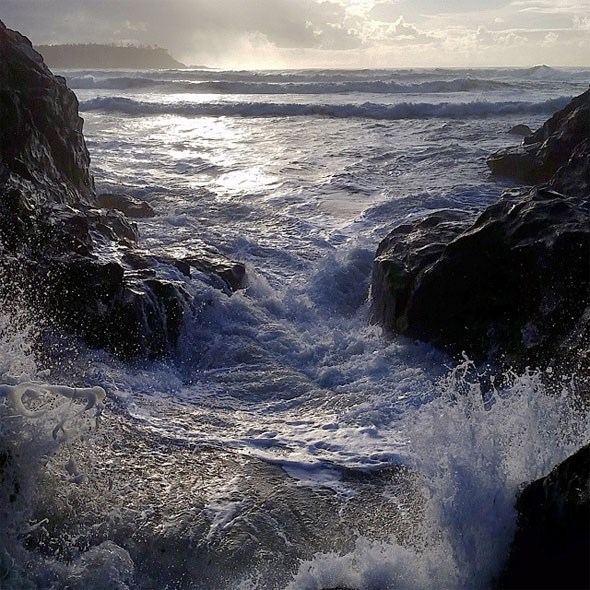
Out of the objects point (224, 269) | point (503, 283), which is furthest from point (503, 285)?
point (224, 269)

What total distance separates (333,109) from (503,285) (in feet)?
67.0

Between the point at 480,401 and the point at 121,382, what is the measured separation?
3.07m

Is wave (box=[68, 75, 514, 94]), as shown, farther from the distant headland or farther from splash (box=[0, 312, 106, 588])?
the distant headland

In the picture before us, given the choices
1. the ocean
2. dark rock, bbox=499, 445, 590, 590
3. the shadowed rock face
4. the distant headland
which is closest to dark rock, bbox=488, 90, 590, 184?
the ocean

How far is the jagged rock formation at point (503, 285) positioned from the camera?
5.68 m

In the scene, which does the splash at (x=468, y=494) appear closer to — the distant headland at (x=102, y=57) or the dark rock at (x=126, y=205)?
the dark rock at (x=126, y=205)

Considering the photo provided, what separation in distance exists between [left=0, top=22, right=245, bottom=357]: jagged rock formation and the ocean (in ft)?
0.88

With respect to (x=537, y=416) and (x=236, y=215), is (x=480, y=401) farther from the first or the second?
(x=236, y=215)

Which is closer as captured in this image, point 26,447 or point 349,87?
point 26,447

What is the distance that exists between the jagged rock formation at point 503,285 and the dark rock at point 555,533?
2.14 meters

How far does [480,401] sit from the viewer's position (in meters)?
4.37

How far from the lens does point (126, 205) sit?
11453mm

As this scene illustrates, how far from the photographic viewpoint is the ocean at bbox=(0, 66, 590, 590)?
3.63 m

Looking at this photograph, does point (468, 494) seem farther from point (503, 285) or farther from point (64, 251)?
point (64, 251)
